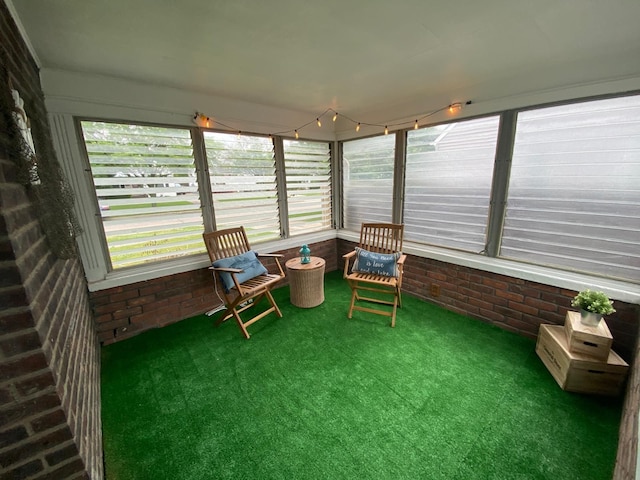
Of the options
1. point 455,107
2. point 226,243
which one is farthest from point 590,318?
point 226,243

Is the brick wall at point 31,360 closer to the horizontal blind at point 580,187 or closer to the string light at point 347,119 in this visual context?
the string light at point 347,119

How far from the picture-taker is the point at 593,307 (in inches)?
68.4

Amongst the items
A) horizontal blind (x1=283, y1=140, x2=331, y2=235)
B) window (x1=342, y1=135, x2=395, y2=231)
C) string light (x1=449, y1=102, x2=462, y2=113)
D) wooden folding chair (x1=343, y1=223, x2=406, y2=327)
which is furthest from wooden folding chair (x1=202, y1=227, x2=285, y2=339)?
string light (x1=449, y1=102, x2=462, y2=113)

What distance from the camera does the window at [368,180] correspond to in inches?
137

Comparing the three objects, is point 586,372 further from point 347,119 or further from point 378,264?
point 347,119

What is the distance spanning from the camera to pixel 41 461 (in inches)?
37.0

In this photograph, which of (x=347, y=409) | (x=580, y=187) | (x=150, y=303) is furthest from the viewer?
(x=150, y=303)

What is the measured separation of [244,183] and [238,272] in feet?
4.03

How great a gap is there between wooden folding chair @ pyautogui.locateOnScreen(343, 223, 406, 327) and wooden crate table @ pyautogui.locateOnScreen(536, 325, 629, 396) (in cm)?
124

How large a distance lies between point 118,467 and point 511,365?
2.72 m

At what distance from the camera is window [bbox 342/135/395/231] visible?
3480mm

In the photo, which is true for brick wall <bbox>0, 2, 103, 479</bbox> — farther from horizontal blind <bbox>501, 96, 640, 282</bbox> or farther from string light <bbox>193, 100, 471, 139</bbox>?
horizontal blind <bbox>501, 96, 640, 282</bbox>

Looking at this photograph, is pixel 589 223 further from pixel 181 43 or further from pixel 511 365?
pixel 181 43

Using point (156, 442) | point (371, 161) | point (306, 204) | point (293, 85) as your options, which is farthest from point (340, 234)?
point (156, 442)
